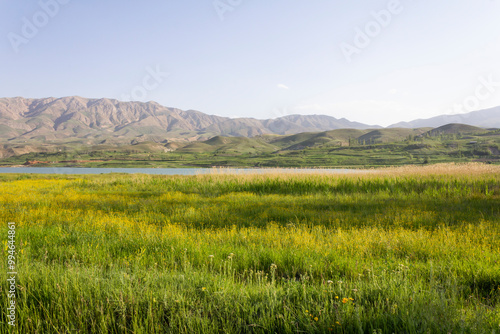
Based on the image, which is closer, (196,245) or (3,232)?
(196,245)

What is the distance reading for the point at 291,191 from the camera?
62.9 feet

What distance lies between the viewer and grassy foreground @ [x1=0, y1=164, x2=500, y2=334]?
3.28 m

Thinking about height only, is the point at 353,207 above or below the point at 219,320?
below

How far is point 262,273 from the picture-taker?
467 centimetres

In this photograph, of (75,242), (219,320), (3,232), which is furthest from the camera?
(3,232)

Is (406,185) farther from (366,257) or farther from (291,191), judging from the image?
(366,257)

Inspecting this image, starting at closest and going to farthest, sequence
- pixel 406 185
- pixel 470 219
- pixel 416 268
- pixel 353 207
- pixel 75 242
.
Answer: pixel 416 268, pixel 75 242, pixel 470 219, pixel 353 207, pixel 406 185

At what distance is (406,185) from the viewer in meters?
18.3

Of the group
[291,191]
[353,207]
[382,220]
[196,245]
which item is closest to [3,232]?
[196,245]

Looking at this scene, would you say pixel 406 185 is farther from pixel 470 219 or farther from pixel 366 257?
pixel 366 257

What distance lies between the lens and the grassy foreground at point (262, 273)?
3.28 m

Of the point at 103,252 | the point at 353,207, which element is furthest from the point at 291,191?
the point at 103,252

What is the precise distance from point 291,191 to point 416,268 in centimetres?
1391

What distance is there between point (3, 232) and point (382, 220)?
12.0 m
